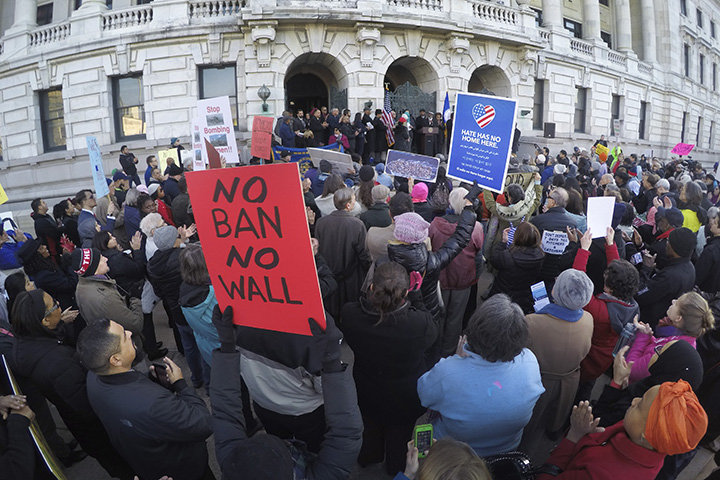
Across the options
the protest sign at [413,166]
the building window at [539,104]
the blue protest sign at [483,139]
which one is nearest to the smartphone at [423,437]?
the blue protest sign at [483,139]

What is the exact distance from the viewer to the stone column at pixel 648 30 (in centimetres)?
2836

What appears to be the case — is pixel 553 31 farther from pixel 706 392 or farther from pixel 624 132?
pixel 706 392

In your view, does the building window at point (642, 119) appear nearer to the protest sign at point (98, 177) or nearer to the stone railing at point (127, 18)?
the stone railing at point (127, 18)

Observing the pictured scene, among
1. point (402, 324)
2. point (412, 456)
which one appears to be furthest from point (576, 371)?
point (412, 456)

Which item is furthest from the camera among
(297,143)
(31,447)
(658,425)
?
(297,143)

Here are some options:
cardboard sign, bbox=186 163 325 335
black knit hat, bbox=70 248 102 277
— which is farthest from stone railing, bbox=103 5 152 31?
cardboard sign, bbox=186 163 325 335

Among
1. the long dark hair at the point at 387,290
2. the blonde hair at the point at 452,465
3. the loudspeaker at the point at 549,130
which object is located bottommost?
the blonde hair at the point at 452,465

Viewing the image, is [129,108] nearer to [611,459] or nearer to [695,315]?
[695,315]

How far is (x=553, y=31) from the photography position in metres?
21.3

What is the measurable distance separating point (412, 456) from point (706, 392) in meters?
2.45

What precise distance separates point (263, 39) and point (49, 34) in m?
10.3

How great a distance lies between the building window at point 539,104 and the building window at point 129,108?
19.0 m

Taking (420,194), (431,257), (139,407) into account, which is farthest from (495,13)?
(139,407)

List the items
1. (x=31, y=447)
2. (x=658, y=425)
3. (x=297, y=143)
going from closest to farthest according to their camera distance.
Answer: (x=658, y=425) < (x=31, y=447) < (x=297, y=143)
